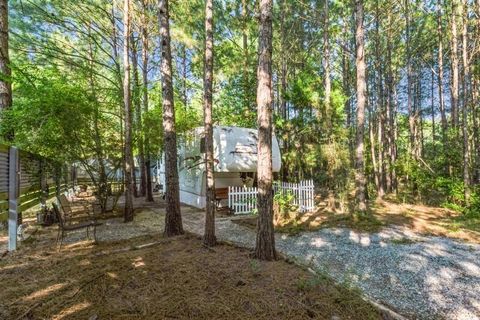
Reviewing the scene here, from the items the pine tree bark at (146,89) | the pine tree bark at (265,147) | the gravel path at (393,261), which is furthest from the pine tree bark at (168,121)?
the pine tree bark at (146,89)

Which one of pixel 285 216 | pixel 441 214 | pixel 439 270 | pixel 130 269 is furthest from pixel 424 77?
pixel 130 269

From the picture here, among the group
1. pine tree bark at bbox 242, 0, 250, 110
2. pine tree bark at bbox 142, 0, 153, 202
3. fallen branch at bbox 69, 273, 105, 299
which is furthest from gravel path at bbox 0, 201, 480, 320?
pine tree bark at bbox 242, 0, 250, 110

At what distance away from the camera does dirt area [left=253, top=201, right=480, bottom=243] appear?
6.59m

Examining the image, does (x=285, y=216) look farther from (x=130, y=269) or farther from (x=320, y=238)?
(x=130, y=269)

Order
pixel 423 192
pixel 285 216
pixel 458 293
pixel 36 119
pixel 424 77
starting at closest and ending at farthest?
1. pixel 458 293
2. pixel 36 119
3. pixel 285 216
4. pixel 423 192
5. pixel 424 77

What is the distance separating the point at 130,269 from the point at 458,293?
4558 mm

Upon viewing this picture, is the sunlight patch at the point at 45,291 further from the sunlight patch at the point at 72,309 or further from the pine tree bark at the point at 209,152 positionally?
the pine tree bark at the point at 209,152

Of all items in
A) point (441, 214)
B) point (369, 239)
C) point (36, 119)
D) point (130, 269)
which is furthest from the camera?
point (441, 214)

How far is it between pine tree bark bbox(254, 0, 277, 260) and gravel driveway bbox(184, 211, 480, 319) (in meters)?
0.83

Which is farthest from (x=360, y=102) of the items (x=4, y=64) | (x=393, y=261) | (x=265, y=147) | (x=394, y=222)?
(x=4, y=64)

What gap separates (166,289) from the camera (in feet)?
10.3

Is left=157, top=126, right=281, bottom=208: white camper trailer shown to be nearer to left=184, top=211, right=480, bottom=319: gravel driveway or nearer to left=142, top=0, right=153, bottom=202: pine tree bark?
left=142, top=0, right=153, bottom=202: pine tree bark

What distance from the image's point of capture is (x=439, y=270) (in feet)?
13.4

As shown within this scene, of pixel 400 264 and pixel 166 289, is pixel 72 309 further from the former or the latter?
pixel 400 264
